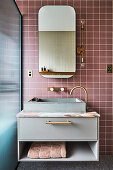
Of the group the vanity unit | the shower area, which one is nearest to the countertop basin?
the vanity unit

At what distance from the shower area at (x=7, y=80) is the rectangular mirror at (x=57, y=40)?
356 mm

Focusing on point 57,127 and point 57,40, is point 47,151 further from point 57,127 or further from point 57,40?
point 57,40

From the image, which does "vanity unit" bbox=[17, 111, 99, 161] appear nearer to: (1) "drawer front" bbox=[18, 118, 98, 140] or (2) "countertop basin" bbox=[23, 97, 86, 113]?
(1) "drawer front" bbox=[18, 118, 98, 140]

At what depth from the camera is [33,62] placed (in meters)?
2.01

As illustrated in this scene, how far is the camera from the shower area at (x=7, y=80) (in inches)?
51.3

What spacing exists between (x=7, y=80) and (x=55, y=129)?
65 centimetres

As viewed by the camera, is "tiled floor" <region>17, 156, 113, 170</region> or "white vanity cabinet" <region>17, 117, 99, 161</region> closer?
"white vanity cabinet" <region>17, 117, 99, 161</region>

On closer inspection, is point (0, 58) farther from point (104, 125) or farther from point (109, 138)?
point (109, 138)

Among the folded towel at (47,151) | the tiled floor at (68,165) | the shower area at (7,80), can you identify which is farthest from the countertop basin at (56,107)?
the tiled floor at (68,165)

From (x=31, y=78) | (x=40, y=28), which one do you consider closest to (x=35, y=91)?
(x=31, y=78)

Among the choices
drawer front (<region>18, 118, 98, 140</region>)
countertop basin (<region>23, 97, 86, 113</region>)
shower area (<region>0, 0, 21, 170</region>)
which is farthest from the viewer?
countertop basin (<region>23, 97, 86, 113</region>)

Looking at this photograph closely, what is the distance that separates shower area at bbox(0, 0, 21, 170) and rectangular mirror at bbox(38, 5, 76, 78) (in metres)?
0.36

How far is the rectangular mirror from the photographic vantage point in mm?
1923

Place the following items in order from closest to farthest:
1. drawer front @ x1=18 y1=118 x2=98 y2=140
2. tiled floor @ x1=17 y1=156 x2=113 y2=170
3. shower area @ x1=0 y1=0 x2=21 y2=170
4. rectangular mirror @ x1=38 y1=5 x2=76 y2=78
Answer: shower area @ x1=0 y1=0 x2=21 y2=170 → drawer front @ x1=18 y1=118 x2=98 y2=140 → tiled floor @ x1=17 y1=156 x2=113 y2=170 → rectangular mirror @ x1=38 y1=5 x2=76 y2=78
